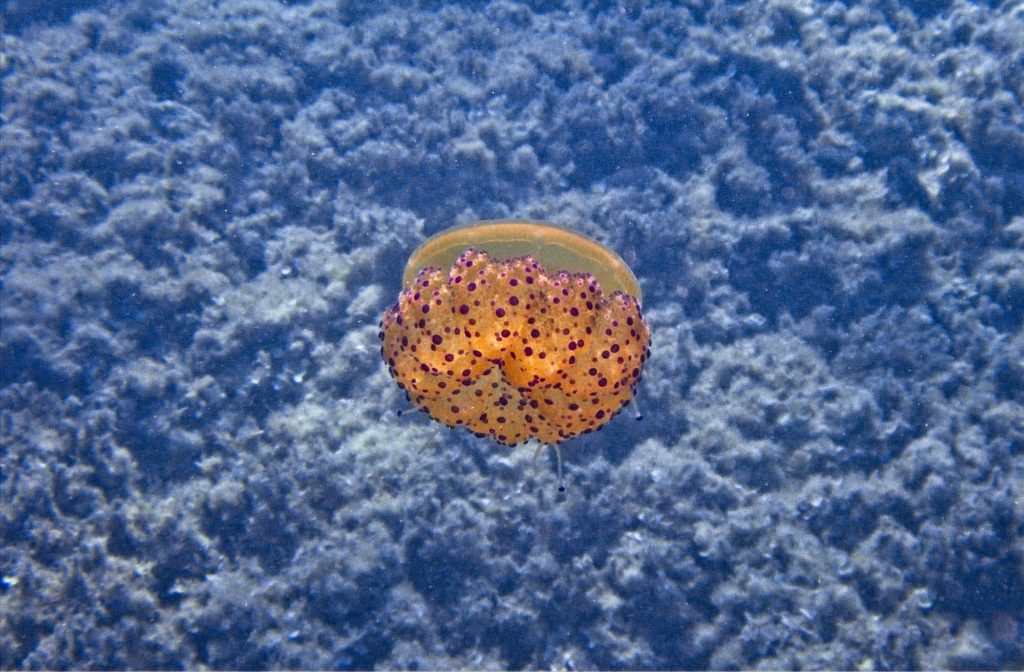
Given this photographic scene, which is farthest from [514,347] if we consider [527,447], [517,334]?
[527,447]

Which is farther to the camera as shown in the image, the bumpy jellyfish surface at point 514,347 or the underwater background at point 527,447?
the underwater background at point 527,447

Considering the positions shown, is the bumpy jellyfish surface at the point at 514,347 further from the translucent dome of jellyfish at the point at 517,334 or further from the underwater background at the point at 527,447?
the underwater background at the point at 527,447

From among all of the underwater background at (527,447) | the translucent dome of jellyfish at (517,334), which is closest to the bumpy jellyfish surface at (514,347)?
the translucent dome of jellyfish at (517,334)

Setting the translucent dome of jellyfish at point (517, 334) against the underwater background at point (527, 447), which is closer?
the translucent dome of jellyfish at point (517, 334)

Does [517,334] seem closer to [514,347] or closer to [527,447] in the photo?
[514,347]

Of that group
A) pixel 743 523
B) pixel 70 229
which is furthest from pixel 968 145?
pixel 70 229

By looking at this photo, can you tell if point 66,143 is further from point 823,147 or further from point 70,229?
point 823,147
